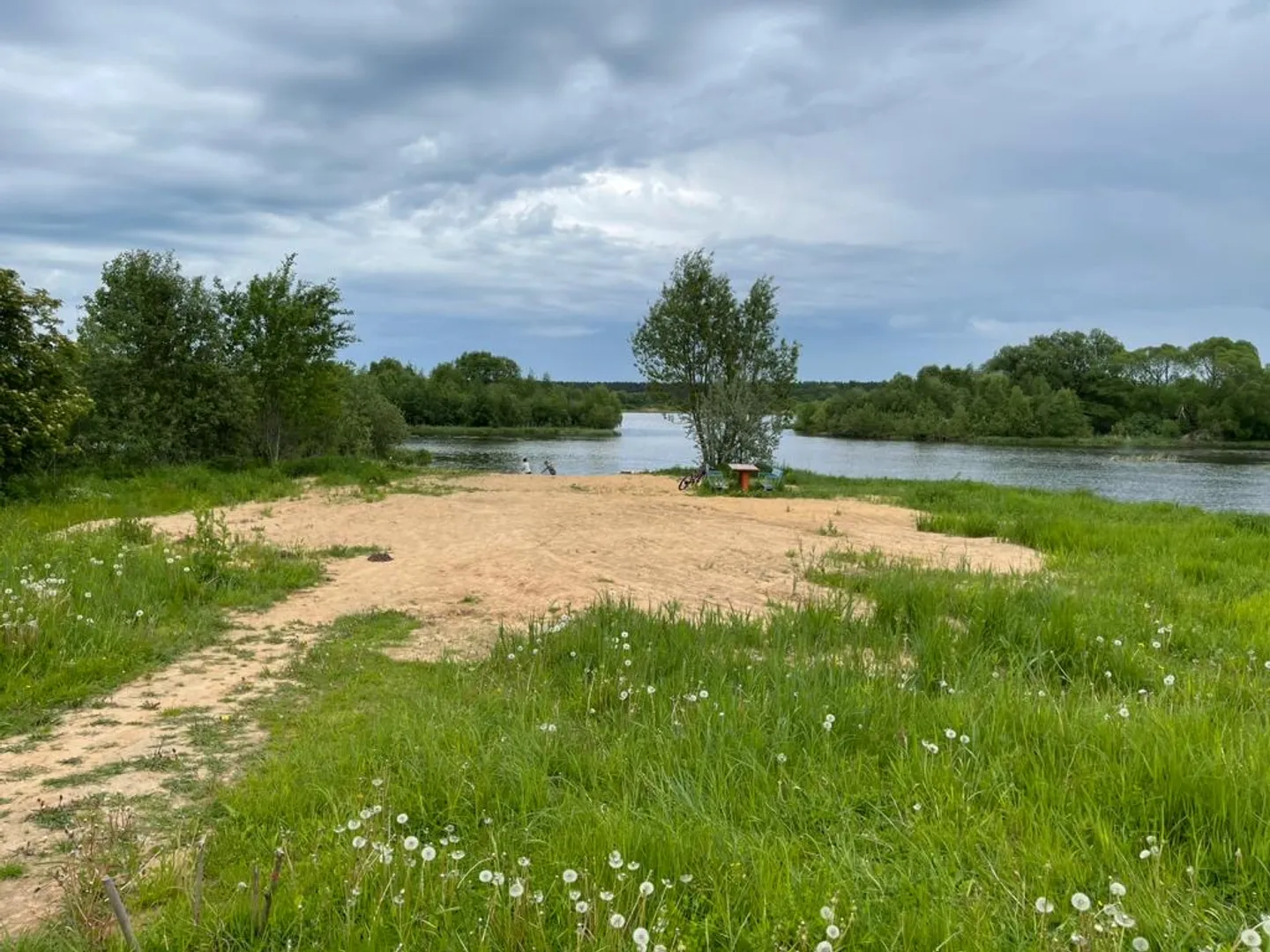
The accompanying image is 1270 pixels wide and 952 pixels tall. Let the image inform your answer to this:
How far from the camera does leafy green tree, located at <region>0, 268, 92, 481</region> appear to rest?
12398 millimetres

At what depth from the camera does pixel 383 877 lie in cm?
245

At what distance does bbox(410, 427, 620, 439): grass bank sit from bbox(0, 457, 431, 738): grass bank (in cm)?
8102

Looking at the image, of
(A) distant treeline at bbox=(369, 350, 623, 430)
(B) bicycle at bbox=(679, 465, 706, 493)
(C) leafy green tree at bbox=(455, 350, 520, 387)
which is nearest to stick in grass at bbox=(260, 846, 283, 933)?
(B) bicycle at bbox=(679, 465, 706, 493)

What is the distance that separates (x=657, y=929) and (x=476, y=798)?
1.25 meters

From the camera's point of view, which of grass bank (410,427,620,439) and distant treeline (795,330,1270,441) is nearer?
distant treeline (795,330,1270,441)

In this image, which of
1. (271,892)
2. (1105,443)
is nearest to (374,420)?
(271,892)

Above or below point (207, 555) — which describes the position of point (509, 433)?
above

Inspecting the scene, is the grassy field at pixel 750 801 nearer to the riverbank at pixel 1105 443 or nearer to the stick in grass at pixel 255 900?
the stick in grass at pixel 255 900

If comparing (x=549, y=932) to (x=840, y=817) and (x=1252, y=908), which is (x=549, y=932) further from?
(x=1252, y=908)

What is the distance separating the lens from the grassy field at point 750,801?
222 cm

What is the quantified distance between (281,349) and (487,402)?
84.7 metres

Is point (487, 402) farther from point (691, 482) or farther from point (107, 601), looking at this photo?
point (107, 601)

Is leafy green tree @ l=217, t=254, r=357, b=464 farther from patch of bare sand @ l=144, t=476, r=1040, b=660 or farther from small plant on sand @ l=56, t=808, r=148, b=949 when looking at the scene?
small plant on sand @ l=56, t=808, r=148, b=949

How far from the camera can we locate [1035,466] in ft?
155
